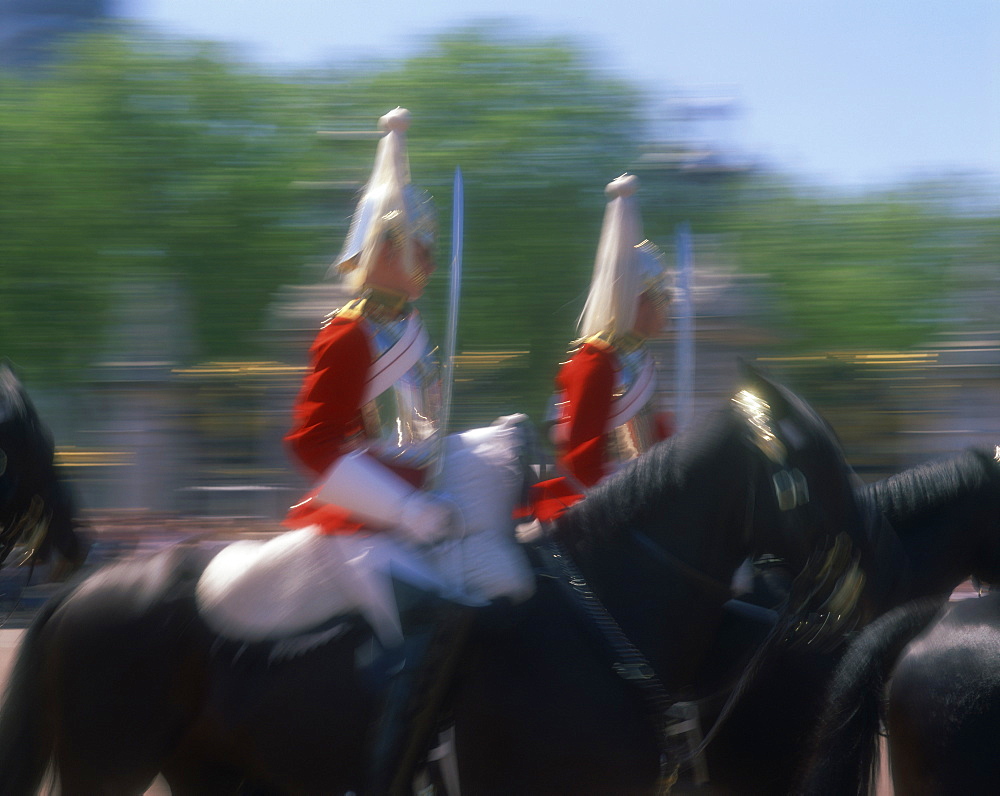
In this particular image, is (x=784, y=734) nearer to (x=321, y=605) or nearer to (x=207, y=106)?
(x=321, y=605)

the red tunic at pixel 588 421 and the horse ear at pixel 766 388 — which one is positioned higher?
the horse ear at pixel 766 388

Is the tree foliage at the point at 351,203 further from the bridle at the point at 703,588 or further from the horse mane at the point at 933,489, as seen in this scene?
the bridle at the point at 703,588

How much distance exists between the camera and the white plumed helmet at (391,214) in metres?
3.04

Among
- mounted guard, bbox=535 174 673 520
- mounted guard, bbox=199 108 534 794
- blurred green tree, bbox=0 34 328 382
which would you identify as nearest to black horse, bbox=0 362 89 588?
mounted guard, bbox=199 108 534 794

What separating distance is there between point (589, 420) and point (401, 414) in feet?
2.85

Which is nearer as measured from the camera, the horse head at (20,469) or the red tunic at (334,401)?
the red tunic at (334,401)

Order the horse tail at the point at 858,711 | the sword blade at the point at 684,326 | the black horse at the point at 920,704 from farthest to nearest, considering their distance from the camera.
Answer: the sword blade at the point at 684,326 < the horse tail at the point at 858,711 < the black horse at the point at 920,704

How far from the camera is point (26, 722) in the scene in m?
3.07

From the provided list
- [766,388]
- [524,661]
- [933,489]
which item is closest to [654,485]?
[766,388]

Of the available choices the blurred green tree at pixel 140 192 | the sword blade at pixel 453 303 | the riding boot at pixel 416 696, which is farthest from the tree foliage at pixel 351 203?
the riding boot at pixel 416 696

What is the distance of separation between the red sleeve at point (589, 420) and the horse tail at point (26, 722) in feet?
5.53

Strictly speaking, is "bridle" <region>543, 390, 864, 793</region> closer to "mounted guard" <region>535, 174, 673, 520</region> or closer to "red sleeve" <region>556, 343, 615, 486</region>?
"mounted guard" <region>535, 174, 673, 520</region>

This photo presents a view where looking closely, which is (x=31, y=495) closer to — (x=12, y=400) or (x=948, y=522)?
(x=12, y=400)

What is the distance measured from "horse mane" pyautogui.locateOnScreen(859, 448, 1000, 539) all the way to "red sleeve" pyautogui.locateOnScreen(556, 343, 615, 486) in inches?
34.6
